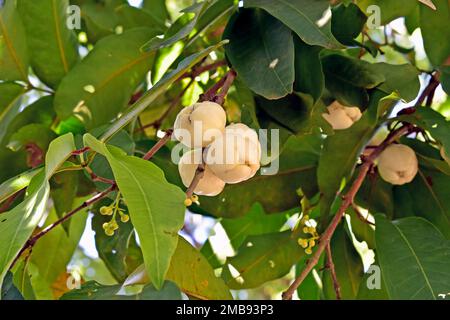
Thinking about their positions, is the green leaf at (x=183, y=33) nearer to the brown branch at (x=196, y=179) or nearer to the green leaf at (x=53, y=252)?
the brown branch at (x=196, y=179)

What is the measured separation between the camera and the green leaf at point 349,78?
1.27m

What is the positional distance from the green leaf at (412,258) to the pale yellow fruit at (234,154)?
0.25 metres

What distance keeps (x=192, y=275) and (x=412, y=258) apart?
0.31 metres

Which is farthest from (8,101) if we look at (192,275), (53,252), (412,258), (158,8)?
(412,258)

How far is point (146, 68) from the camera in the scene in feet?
5.00

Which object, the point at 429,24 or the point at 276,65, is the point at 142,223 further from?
the point at 429,24

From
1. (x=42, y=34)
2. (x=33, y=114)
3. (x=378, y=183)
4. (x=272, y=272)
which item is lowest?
(x=272, y=272)

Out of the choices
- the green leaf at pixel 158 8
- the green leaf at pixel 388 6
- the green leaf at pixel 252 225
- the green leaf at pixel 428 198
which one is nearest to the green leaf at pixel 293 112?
the green leaf at pixel 388 6

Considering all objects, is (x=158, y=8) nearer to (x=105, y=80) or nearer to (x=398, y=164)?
(x=105, y=80)

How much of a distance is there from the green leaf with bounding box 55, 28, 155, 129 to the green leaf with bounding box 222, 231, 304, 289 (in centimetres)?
34

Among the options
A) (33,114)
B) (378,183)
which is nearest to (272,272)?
(378,183)

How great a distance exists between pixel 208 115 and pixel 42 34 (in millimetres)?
563

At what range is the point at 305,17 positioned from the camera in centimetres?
113

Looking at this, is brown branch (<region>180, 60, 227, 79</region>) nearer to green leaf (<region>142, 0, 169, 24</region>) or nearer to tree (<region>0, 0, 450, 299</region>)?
tree (<region>0, 0, 450, 299</region>)
